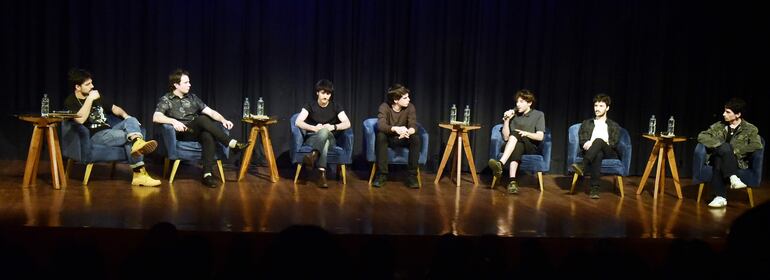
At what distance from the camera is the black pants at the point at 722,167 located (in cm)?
581

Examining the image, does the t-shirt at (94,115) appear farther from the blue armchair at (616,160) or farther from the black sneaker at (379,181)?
the blue armchair at (616,160)

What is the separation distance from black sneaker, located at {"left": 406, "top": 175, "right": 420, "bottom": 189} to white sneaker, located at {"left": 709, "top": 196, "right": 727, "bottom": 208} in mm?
2362

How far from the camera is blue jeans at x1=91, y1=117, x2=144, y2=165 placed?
5926 millimetres

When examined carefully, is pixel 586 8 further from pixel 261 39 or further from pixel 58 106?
pixel 58 106

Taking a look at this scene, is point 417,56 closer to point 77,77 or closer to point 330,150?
point 330,150

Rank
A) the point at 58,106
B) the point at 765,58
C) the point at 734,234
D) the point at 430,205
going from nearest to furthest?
the point at 734,234, the point at 430,205, the point at 58,106, the point at 765,58

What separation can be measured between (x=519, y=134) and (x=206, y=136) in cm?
265

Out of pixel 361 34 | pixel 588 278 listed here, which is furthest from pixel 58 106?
pixel 588 278

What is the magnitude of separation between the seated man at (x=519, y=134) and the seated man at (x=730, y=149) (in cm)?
133

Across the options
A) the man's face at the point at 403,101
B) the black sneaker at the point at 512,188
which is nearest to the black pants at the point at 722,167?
the black sneaker at the point at 512,188

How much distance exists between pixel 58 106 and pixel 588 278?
6498 mm

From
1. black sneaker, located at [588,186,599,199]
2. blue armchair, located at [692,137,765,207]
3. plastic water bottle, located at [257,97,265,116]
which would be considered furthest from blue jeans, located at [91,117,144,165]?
blue armchair, located at [692,137,765,207]

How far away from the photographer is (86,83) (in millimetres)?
5969

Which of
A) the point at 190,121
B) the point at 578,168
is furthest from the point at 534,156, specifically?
the point at 190,121
